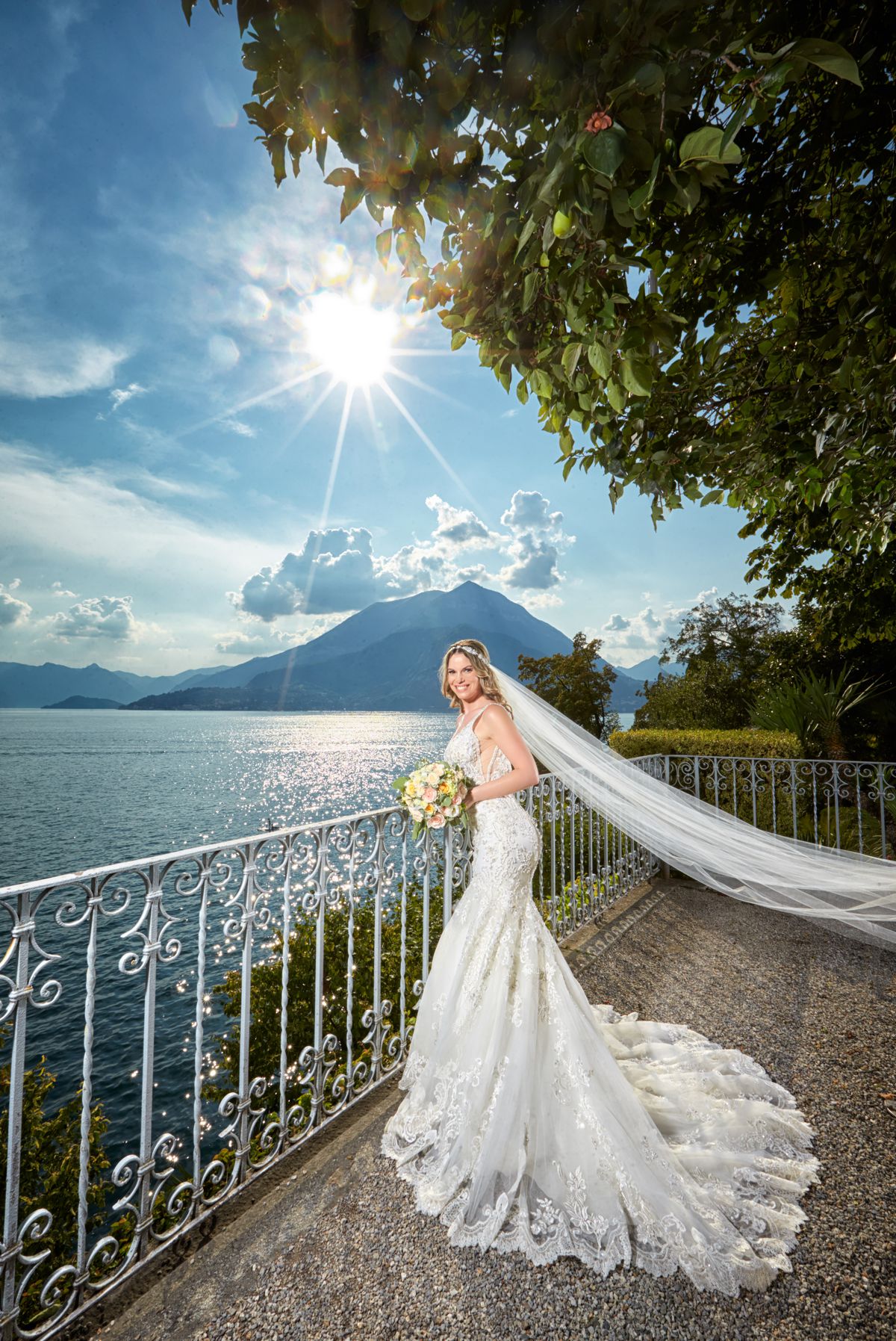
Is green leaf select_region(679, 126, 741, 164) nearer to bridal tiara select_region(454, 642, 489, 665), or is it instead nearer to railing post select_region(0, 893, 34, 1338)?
bridal tiara select_region(454, 642, 489, 665)

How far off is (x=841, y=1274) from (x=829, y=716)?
7640 millimetres

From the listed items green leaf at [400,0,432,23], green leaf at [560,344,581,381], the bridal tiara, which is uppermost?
green leaf at [400,0,432,23]

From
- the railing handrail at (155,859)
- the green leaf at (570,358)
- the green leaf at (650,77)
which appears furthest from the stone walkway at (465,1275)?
the green leaf at (650,77)

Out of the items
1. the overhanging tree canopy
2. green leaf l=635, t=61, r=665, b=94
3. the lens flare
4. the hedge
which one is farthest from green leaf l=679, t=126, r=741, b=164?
the hedge

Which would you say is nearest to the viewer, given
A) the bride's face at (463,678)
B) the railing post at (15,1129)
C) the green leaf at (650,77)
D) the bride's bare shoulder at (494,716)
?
the green leaf at (650,77)

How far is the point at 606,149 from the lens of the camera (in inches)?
58.2

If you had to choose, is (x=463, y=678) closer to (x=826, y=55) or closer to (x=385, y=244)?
(x=385, y=244)

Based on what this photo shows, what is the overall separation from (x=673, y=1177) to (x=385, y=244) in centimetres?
384

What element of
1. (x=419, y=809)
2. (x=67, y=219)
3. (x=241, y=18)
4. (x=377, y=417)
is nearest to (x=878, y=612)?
(x=419, y=809)

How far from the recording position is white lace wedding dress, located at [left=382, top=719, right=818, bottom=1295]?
2.14 meters

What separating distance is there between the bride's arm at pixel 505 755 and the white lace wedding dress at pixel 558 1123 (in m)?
0.09

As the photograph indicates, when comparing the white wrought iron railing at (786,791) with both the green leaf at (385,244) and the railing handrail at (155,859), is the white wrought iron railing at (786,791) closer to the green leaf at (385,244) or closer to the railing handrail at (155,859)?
the railing handrail at (155,859)

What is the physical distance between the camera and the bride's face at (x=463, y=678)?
337 centimetres

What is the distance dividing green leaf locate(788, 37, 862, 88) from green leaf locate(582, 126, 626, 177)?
0.39m
